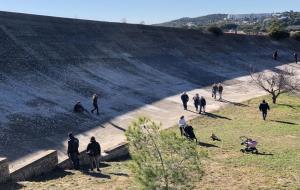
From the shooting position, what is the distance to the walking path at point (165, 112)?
60.6 feet

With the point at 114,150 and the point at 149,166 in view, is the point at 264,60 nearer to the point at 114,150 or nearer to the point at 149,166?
the point at 114,150

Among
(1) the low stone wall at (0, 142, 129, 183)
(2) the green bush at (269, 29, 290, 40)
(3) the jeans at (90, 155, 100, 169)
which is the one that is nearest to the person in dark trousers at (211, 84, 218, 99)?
(1) the low stone wall at (0, 142, 129, 183)

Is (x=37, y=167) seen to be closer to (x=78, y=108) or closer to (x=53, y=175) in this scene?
(x=53, y=175)

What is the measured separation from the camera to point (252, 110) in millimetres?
26797

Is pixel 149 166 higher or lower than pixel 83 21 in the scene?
lower

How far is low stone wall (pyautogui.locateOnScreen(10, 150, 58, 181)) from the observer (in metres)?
12.4

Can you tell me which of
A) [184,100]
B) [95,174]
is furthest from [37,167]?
[184,100]

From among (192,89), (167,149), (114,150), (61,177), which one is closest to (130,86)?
(192,89)

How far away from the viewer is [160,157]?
8.27m

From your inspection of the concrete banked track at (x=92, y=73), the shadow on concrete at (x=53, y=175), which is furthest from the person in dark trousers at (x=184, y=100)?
the shadow on concrete at (x=53, y=175)

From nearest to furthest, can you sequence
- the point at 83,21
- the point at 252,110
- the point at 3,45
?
the point at 252,110 → the point at 3,45 → the point at 83,21

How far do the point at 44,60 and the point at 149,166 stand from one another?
2291 centimetres

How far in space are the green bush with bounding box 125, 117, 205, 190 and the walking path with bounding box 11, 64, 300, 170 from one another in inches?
226

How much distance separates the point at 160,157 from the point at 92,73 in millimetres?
23270
